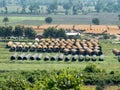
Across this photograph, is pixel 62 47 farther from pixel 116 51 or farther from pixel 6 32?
pixel 6 32

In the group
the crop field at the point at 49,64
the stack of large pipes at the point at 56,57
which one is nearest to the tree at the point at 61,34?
the crop field at the point at 49,64

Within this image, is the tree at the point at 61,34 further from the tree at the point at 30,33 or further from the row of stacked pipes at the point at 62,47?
the row of stacked pipes at the point at 62,47

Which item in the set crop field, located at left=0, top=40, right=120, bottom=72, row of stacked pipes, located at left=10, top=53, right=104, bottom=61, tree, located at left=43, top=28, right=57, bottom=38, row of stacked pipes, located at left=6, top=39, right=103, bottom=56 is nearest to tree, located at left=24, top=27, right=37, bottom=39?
tree, located at left=43, top=28, right=57, bottom=38

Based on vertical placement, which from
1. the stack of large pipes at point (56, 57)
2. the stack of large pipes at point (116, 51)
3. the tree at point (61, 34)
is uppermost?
the stack of large pipes at point (56, 57)

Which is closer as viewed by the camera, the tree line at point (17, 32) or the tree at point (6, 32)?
the tree at point (6, 32)

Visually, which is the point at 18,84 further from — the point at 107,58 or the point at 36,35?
the point at 36,35

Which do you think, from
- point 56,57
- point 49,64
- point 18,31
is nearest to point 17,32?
point 18,31

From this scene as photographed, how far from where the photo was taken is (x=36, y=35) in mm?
59656

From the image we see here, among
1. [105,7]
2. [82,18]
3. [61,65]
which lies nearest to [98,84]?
[61,65]

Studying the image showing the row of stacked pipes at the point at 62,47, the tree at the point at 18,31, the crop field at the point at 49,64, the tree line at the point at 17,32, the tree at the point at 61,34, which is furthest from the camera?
the tree at the point at 61,34

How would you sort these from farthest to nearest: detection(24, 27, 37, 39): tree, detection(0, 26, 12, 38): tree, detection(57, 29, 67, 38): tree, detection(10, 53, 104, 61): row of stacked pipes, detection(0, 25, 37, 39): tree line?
detection(24, 27, 37, 39): tree < detection(57, 29, 67, 38): tree < detection(0, 25, 37, 39): tree line < detection(0, 26, 12, 38): tree < detection(10, 53, 104, 61): row of stacked pipes

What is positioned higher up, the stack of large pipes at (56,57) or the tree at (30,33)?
the stack of large pipes at (56,57)

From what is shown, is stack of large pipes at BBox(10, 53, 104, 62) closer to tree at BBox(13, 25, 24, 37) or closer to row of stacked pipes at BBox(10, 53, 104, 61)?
row of stacked pipes at BBox(10, 53, 104, 61)

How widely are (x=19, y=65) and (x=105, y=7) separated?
84.9 meters
